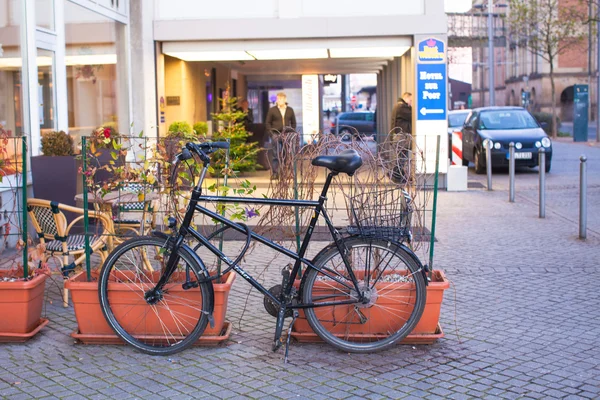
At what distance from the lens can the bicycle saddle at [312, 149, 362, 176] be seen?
198 inches

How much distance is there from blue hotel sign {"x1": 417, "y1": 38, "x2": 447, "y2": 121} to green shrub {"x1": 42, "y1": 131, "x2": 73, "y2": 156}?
291 inches

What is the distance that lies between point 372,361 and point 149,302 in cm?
145

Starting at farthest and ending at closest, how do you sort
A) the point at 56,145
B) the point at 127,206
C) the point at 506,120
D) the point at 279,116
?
the point at 506,120 → the point at 279,116 → the point at 56,145 → the point at 127,206

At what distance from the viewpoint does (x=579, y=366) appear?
197 inches

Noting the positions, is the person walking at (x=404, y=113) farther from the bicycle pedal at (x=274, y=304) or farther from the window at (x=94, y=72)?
the bicycle pedal at (x=274, y=304)

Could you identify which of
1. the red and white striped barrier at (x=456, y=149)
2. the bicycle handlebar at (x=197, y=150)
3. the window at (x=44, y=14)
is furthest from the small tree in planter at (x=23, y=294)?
the red and white striped barrier at (x=456, y=149)

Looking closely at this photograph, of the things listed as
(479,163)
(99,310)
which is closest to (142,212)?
(99,310)

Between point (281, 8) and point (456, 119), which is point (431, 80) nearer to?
point (281, 8)

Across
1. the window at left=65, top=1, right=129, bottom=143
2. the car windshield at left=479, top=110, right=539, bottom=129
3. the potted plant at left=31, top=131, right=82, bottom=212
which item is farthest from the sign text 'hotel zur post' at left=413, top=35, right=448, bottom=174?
the potted plant at left=31, top=131, right=82, bottom=212

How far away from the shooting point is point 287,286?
206 inches

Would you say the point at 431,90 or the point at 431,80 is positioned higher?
the point at 431,80

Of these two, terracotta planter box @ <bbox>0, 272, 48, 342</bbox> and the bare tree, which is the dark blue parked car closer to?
terracotta planter box @ <bbox>0, 272, 48, 342</bbox>

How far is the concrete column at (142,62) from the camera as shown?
48.4 ft

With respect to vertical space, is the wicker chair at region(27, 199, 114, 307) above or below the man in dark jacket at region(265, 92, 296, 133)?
below
